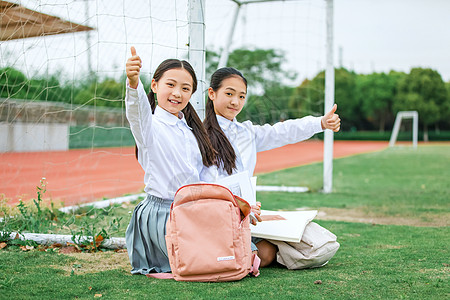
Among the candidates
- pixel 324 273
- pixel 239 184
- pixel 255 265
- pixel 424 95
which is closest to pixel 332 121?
pixel 239 184

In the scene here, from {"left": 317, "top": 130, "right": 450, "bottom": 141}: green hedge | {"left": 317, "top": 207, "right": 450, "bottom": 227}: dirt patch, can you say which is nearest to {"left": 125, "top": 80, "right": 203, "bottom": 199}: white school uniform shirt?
{"left": 317, "top": 207, "right": 450, "bottom": 227}: dirt patch

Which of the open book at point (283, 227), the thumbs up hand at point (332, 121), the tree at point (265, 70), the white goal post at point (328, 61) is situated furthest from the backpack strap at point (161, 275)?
the tree at point (265, 70)

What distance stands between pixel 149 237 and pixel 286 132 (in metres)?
1.25

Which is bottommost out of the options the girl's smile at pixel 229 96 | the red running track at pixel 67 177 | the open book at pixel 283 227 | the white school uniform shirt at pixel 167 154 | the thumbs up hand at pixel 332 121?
the red running track at pixel 67 177

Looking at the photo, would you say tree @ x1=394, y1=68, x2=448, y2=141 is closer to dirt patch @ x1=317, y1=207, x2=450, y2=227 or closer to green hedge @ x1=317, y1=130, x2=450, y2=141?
green hedge @ x1=317, y1=130, x2=450, y2=141

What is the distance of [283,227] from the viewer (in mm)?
3205

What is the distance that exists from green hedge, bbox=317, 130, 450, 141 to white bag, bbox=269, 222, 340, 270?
36.8 m

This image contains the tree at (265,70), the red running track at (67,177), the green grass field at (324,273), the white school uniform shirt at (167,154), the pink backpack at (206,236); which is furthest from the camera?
the tree at (265,70)

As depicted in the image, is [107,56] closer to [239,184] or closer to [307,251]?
[239,184]

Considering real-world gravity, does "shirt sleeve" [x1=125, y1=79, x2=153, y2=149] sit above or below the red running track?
above

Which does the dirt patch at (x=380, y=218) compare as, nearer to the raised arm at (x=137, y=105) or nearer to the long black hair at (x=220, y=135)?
the long black hair at (x=220, y=135)

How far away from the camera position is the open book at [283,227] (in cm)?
311

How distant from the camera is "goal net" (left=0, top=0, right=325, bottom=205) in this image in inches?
171

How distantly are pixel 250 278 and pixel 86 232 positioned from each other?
1.65 m
